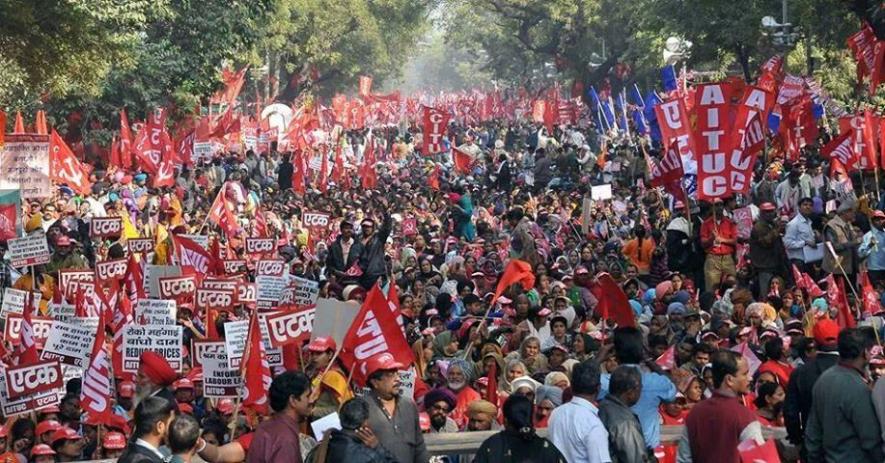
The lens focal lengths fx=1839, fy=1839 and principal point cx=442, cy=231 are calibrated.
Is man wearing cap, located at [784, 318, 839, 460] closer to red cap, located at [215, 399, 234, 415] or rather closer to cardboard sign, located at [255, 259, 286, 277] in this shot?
red cap, located at [215, 399, 234, 415]

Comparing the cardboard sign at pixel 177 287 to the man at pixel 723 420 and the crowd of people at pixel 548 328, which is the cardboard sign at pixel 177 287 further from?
the man at pixel 723 420

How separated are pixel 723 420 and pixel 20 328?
691 cm

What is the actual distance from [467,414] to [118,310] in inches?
198

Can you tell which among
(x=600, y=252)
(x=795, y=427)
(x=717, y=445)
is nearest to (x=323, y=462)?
(x=717, y=445)

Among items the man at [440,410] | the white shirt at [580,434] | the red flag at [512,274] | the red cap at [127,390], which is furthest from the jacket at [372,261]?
the white shirt at [580,434]

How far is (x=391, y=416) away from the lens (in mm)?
8125

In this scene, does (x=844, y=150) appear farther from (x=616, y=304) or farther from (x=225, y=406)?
(x=225, y=406)

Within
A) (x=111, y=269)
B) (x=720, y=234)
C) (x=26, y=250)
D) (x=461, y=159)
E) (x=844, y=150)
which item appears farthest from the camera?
(x=461, y=159)

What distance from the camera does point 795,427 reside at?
855 centimetres

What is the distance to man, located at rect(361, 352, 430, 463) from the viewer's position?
8.05m

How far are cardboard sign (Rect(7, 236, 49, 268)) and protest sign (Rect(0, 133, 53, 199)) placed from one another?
4.78m

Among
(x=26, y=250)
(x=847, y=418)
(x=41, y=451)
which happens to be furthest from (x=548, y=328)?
(x=847, y=418)

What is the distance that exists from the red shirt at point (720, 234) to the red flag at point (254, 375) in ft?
23.6

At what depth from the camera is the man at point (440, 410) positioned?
33.0ft
